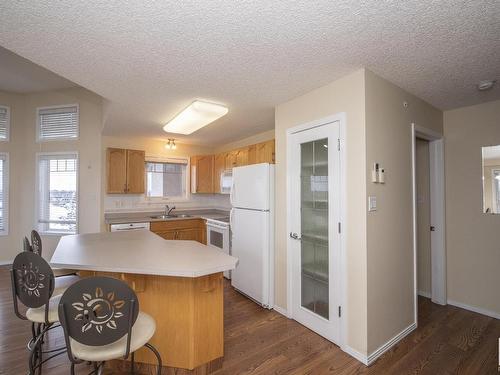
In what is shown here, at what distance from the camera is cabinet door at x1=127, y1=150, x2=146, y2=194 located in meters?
4.67

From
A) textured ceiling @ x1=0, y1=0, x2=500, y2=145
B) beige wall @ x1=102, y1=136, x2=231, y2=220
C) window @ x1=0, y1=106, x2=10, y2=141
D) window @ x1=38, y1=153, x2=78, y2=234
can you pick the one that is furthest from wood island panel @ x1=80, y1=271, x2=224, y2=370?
window @ x1=0, y1=106, x2=10, y2=141

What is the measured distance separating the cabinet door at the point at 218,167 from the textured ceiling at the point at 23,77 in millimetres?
2940

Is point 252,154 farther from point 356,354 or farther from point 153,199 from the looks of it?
point 356,354

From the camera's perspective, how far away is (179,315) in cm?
189

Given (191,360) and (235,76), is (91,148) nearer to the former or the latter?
(235,76)

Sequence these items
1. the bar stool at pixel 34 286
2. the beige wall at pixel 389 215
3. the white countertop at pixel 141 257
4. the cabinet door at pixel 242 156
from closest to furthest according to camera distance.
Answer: the bar stool at pixel 34 286 → the white countertop at pixel 141 257 → the beige wall at pixel 389 215 → the cabinet door at pixel 242 156

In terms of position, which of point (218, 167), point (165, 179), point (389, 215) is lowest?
point (389, 215)

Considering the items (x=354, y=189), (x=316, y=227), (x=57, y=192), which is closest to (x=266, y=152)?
(x=316, y=227)

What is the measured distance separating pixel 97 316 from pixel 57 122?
4.89 metres

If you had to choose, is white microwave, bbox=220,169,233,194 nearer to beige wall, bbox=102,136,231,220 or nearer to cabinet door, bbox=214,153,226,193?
cabinet door, bbox=214,153,226,193

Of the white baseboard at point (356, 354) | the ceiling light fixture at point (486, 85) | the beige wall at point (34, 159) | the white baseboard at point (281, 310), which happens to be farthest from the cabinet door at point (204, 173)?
→ the ceiling light fixture at point (486, 85)

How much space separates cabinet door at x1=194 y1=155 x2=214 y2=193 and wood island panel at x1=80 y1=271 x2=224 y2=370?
3453 mm

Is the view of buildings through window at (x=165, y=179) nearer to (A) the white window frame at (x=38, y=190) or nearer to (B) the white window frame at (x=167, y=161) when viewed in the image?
(B) the white window frame at (x=167, y=161)

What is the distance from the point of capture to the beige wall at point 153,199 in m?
4.70
